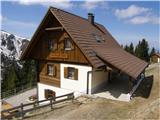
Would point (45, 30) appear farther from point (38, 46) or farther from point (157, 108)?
point (157, 108)

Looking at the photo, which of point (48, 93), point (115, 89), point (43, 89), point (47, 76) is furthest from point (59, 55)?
point (115, 89)

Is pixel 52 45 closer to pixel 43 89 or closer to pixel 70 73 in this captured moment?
pixel 70 73

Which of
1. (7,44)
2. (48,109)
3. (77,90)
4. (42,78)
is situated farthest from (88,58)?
(7,44)

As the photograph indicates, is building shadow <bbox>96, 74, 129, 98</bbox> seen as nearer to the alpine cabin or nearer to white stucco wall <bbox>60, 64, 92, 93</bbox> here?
the alpine cabin

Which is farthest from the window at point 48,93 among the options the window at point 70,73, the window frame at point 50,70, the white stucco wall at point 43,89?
the window at point 70,73

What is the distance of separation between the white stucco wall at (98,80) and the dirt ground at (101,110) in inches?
66.4

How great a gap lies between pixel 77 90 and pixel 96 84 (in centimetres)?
179

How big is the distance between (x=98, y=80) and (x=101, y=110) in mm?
5625

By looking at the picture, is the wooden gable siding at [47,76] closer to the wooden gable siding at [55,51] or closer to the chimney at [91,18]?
the wooden gable siding at [55,51]

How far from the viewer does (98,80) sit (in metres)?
20.6

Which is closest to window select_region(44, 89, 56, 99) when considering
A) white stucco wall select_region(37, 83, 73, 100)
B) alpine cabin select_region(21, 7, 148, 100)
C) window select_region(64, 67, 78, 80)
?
alpine cabin select_region(21, 7, 148, 100)

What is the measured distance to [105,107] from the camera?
51.8ft

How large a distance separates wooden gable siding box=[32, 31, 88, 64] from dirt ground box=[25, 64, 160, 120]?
3624 mm

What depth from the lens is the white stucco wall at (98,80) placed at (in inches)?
765
